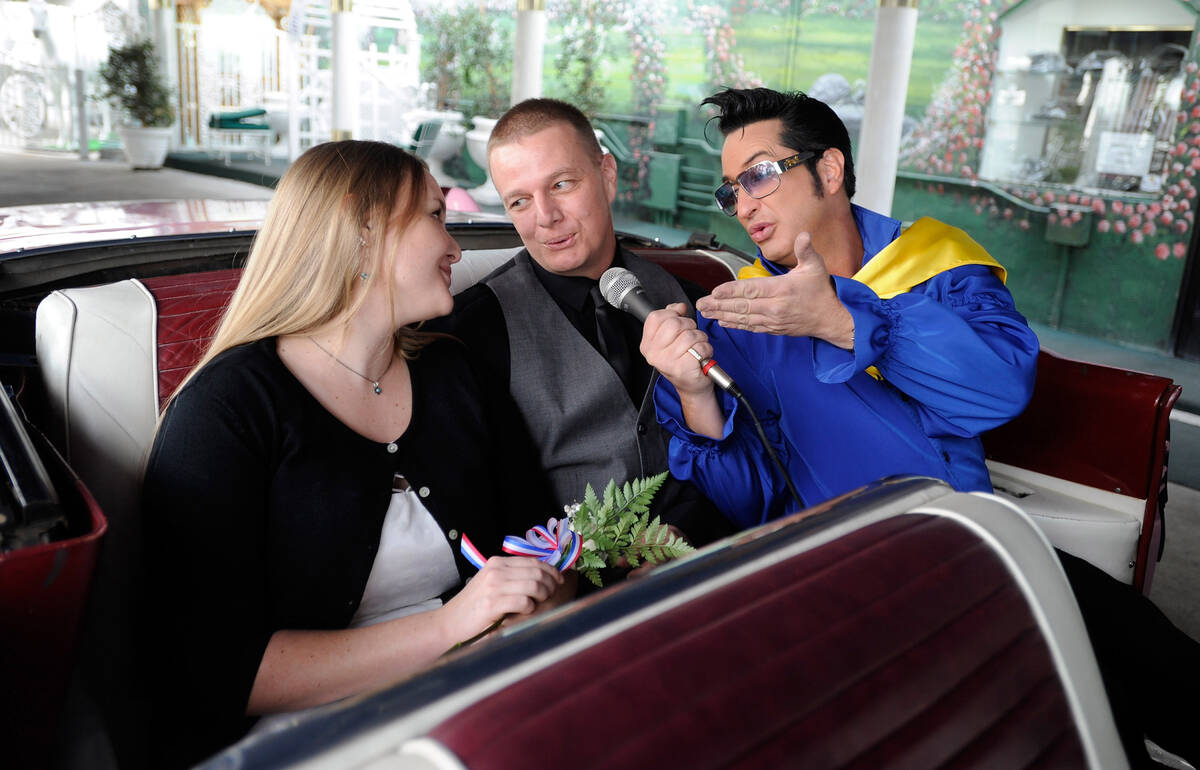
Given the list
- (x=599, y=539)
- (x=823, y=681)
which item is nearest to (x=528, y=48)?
(x=599, y=539)

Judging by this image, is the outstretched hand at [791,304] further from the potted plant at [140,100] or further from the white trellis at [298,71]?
the potted plant at [140,100]

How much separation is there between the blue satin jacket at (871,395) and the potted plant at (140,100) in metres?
12.4

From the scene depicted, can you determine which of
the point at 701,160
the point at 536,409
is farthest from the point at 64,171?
the point at 536,409

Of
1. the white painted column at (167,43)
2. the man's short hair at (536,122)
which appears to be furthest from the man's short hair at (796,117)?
the white painted column at (167,43)

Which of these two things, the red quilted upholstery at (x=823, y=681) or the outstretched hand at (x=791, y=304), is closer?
the red quilted upholstery at (x=823, y=681)

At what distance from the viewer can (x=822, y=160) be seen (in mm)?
1983

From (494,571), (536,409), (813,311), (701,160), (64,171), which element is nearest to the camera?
(494,571)

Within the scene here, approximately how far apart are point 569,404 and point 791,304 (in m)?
0.60

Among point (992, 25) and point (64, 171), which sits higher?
point (992, 25)

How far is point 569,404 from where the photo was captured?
1922 millimetres

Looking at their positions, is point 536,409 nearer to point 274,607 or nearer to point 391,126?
point 274,607

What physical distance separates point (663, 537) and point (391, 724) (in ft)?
2.68

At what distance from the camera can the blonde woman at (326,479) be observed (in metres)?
1.21

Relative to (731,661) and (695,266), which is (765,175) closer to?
(695,266)
